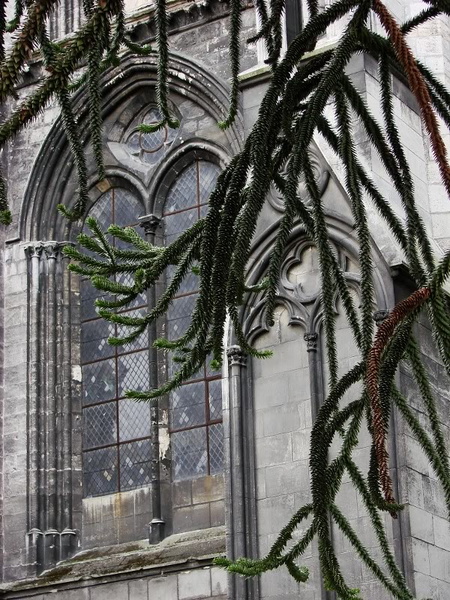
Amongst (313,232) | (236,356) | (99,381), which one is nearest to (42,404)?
(99,381)

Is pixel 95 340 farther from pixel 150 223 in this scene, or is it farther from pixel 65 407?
pixel 150 223

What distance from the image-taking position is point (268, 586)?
1260 cm

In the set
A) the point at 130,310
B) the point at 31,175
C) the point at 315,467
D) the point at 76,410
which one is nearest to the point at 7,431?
the point at 76,410

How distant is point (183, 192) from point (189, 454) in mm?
2809

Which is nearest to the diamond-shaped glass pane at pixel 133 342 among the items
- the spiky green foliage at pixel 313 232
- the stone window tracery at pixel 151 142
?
the stone window tracery at pixel 151 142

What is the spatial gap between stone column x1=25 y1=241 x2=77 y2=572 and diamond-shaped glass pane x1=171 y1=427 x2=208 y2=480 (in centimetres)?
119

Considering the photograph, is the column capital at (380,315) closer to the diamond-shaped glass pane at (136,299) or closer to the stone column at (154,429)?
the stone column at (154,429)

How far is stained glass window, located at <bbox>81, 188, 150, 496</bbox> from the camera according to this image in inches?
618

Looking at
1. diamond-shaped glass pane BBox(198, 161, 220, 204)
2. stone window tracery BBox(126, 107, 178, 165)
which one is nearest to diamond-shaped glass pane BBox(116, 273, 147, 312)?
diamond-shaped glass pane BBox(198, 161, 220, 204)

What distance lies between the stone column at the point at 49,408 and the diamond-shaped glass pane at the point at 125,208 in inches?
28.1

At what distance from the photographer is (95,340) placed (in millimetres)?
16531

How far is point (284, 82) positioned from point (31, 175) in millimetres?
10637

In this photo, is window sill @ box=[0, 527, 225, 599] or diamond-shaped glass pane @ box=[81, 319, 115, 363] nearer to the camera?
window sill @ box=[0, 527, 225, 599]

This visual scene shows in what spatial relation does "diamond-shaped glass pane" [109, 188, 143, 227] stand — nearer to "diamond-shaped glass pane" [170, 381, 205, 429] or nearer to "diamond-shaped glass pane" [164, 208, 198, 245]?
"diamond-shaped glass pane" [164, 208, 198, 245]
